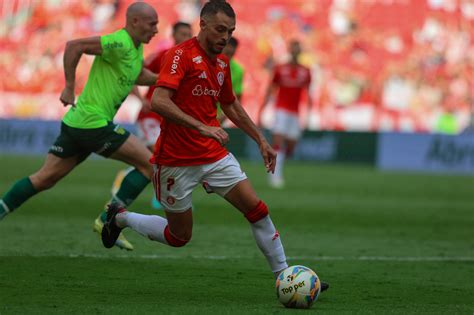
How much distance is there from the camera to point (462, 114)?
3403 centimetres

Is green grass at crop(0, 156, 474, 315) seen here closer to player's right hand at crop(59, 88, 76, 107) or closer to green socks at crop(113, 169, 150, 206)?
green socks at crop(113, 169, 150, 206)

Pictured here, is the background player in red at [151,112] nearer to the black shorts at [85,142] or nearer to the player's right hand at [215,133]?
the black shorts at [85,142]

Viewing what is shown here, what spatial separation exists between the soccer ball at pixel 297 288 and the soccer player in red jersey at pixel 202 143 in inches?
12.8

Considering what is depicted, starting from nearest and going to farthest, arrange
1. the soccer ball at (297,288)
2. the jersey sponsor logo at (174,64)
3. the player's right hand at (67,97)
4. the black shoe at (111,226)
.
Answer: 1. the soccer ball at (297,288)
2. the jersey sponsor logo at (174,64)
3. the black shoe at (111,226)
4. the player's right hand at (67,97)

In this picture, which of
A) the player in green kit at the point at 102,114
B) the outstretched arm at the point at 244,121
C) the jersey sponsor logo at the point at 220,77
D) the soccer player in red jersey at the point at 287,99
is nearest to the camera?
the jersey sponsor logo at the point at 220,77

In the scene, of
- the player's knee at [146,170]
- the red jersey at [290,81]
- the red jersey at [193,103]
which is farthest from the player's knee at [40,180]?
the red jersey at [290,81]

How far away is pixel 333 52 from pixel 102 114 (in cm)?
2701

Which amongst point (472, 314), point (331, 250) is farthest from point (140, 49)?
point (472, 314)

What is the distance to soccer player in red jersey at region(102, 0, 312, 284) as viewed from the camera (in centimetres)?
616

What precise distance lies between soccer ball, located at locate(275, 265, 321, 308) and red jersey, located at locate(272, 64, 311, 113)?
44.8ft

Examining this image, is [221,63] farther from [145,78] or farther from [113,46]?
[145,78]

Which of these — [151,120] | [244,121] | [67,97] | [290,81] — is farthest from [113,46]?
[290,81]

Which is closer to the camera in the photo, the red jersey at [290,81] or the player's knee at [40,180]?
the player's knee at [40,180]

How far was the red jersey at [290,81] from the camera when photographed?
64.5ft
